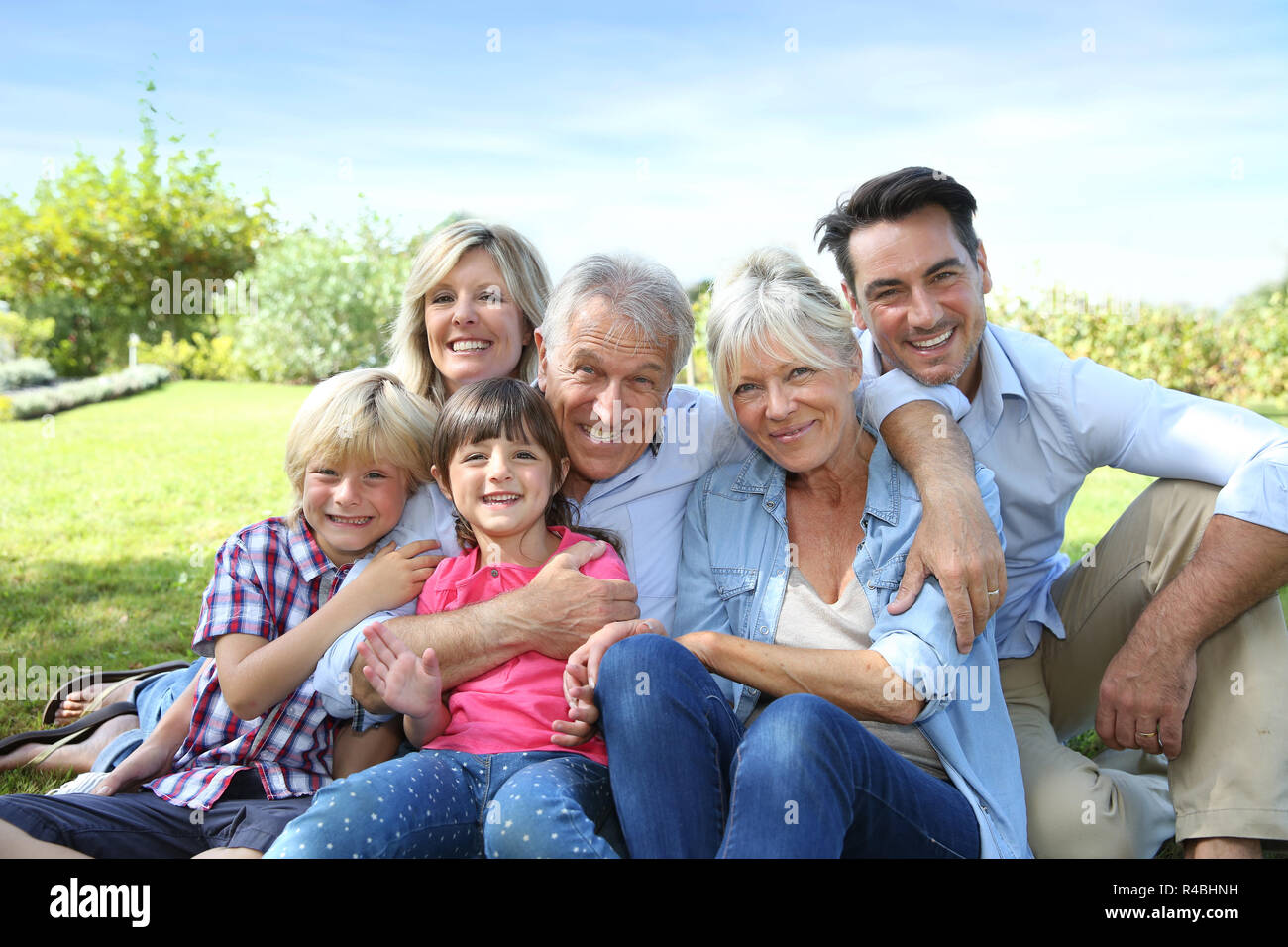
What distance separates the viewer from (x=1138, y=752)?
3.88 metres

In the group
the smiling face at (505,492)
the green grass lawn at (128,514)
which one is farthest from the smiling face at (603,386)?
the green grass lawn at (128,514)

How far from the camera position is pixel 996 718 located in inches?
109

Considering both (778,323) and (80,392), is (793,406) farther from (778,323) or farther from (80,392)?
(80,392)

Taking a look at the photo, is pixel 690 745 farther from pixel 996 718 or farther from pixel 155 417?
pixel 155 417

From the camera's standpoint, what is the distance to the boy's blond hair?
3.12m

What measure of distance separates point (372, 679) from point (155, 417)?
1453 cm

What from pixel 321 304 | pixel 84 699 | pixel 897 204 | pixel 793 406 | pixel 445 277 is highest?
pixel 321 304

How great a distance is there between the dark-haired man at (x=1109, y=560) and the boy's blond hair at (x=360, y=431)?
1.60 metres

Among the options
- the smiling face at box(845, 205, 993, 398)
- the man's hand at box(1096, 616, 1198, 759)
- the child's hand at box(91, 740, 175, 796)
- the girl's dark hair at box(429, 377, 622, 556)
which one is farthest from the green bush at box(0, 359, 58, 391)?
the man's hand at box(1096, 616, 1198, 759)

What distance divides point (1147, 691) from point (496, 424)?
2.11 metres

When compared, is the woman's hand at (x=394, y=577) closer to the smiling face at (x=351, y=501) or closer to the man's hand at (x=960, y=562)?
the smiling face at (x=351, y=501)

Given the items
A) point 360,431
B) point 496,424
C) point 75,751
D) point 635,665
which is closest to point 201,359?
point 75,751

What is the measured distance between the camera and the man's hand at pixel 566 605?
280 cm
